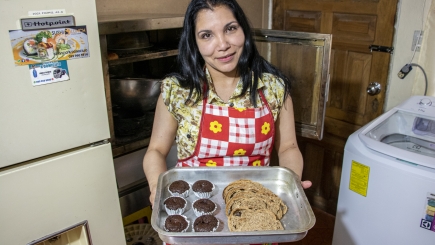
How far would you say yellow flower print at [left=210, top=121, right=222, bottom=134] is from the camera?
1.41 m

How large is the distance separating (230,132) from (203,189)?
264mm

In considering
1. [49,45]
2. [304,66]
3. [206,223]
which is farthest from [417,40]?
[49,45]

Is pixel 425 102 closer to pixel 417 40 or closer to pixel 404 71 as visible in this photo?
pixel 404 71

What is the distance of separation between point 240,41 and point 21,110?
765 mm

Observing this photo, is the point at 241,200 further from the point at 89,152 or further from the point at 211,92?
the point at 89,152

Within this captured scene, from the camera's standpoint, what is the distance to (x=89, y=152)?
1322mm

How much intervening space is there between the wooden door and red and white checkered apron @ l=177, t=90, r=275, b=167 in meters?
1.08

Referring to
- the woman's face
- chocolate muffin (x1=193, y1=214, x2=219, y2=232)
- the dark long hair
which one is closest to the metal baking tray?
chocolate muffin (x1=193, y1=214, x2=219, y2=232)

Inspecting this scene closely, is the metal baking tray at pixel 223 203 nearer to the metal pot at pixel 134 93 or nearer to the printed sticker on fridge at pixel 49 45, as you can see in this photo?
the printed sticker on fridge at pixel 49 45

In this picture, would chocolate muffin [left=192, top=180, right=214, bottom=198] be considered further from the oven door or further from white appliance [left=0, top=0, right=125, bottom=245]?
the oven door

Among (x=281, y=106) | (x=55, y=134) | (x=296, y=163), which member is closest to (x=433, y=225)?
(x=296, y=163)

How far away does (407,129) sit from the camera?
1.80 meters

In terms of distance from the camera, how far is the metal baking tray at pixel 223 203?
979mm

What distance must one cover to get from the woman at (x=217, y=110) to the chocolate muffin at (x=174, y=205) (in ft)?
0.56
